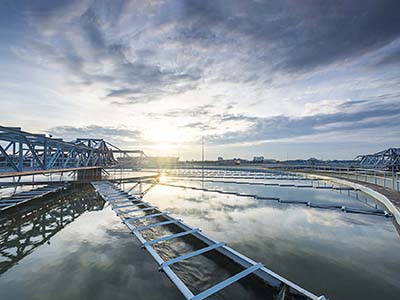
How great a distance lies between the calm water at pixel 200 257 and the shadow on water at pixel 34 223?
3 cm

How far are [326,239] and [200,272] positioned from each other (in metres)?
4.44

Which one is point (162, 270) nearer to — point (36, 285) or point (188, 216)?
point (36, 285)

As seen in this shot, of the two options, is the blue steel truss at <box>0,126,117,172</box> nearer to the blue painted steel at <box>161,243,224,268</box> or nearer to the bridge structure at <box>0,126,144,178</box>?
the bridge structure at <box>0,126,144,178</box>

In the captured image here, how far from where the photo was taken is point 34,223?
25.0 feet

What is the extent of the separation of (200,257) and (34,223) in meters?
7.76

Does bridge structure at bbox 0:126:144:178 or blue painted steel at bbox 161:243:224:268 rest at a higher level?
bridge structure at bbox 0:126:144:178

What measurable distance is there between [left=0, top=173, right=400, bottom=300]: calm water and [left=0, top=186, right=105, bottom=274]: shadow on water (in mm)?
34

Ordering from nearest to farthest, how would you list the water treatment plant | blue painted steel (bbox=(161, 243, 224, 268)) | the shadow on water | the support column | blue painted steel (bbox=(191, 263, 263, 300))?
blue painted steel (bbox=(191, 263, 263, 300)) < the water treatment plant < blue painted steel (bbox=(161, 243, 224, 268)) < the shadow on water < the support column

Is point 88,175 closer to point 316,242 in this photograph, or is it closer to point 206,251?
point 206,251

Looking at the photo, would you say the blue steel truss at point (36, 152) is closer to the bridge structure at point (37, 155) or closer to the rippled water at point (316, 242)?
the bridge structure at point (37, 155)

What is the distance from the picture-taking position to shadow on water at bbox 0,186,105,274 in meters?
5.27

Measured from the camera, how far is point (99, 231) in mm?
6766

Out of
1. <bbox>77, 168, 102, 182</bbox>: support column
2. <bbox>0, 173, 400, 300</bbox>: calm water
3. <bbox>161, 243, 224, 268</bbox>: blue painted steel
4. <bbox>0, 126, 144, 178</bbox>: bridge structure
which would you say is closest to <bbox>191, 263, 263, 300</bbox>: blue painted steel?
<bbox>0, 173, 400, 300</bbox>: calm water

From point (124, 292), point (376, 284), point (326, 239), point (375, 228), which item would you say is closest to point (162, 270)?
point (124, 292)
